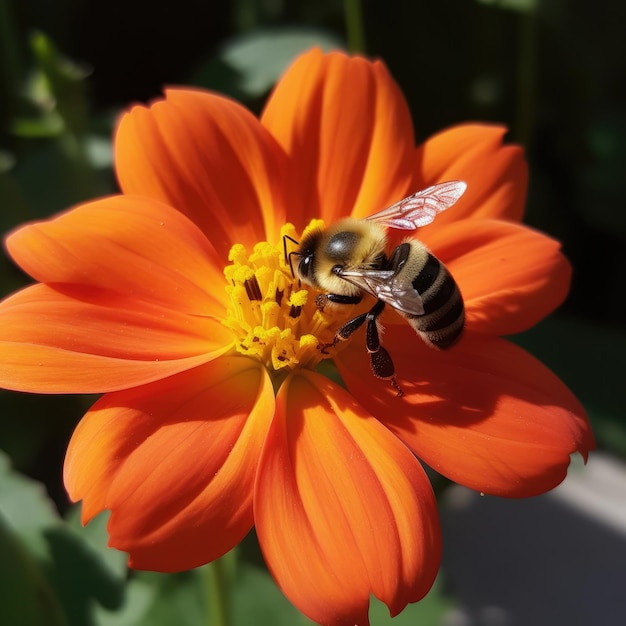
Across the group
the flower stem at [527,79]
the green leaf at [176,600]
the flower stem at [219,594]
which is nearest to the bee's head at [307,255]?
the flower stem at [219,594]

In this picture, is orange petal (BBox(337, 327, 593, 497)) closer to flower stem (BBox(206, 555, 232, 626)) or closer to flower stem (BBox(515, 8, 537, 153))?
flower stem (BBox(206, 555, 232, 626))

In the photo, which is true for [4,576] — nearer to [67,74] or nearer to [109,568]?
[109,568]

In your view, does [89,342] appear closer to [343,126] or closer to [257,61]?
[343,126]

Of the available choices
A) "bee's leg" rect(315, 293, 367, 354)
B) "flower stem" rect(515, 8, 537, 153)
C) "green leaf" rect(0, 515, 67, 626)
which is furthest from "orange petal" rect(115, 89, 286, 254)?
"flower stem" rect(515, 8, 537, 153)

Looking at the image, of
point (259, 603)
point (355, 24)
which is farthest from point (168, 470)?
point (355, 24)

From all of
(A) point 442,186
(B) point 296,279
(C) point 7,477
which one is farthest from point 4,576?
(A) point 442,186

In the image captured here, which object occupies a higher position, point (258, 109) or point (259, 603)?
point (258, 109)
